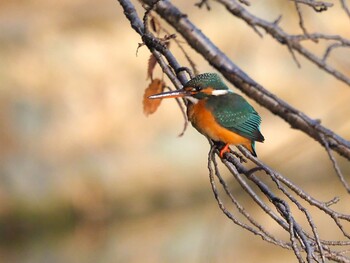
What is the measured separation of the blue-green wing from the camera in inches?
74.1

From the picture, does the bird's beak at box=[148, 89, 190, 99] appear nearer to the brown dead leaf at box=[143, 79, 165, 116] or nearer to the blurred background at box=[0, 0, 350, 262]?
the brown dead leaf at box=[143, 79, 165, 116]

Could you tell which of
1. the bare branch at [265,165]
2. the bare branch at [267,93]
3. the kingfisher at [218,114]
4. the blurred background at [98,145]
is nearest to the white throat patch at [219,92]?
the kingfisher at [218,114]

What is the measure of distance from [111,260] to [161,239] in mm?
355

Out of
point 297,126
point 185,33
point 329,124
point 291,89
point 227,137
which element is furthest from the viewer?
point 291,89

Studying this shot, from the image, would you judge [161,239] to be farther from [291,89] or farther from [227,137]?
[227,137]

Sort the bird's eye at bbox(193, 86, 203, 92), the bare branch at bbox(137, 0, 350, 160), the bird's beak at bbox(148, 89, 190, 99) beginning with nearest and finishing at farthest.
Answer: the bare branch at bbox(137, 0, 350, 160) → the bird's beak at bbox(148, 89, 190, 99) → the bird's eye at bbox(193, 86, 203, 92)

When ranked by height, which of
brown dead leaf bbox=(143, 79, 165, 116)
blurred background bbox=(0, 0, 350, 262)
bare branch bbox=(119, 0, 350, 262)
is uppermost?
blurred background bbox=(0, 0, 350, 262)

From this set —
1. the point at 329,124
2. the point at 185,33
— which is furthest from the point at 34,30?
the point at 185,33

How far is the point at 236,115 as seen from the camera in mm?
1921

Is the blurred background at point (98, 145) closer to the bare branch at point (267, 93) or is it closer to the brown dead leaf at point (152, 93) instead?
the brown dead leaf at point (152, 93)

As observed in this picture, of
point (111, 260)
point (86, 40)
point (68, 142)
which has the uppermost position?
point (86, 40)

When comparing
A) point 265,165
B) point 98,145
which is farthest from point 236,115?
point 98,145

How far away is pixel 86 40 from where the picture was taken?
195 inches

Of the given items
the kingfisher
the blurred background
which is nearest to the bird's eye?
the kingfisher
